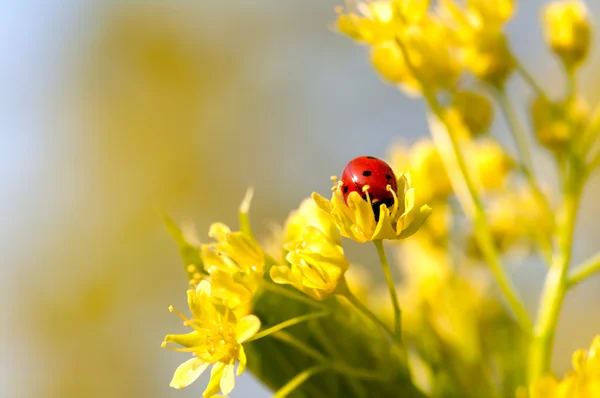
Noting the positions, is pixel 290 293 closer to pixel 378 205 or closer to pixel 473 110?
pixel 378 205

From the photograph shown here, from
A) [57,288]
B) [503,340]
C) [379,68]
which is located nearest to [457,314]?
[503,340]

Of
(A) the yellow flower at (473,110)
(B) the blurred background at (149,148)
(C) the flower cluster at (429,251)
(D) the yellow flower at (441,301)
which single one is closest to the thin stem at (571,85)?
(C) the flower cluster at (429,251)

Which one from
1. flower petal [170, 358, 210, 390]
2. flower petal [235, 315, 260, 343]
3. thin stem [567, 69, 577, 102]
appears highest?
flower petal [235, 315, 260, 343]

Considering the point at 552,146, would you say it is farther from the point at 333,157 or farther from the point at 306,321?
the point at 333,157

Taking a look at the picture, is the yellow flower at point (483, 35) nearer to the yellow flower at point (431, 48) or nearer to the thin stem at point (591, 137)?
the yellow flower at point (431, 48)

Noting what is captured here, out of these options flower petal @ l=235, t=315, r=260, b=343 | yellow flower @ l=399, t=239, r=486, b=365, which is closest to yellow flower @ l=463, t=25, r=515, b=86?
yellow flower @ l=399, t=239, r=486, b=365

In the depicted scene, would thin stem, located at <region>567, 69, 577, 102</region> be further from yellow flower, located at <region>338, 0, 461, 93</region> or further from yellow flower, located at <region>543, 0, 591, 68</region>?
yellow flower, located at <region>338, 0, 461, 93</region>

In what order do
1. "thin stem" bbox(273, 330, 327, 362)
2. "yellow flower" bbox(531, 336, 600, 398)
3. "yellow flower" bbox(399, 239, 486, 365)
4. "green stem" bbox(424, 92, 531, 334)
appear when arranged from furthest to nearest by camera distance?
"yellow flower" bbox(399, 239, 486, 365) → "green stem" bbox(424, 92, 531, 334) → "thin stem" bbox(273, 330, 327, 362) → "yellow flower" bbox(531, 336, 600, 398)
